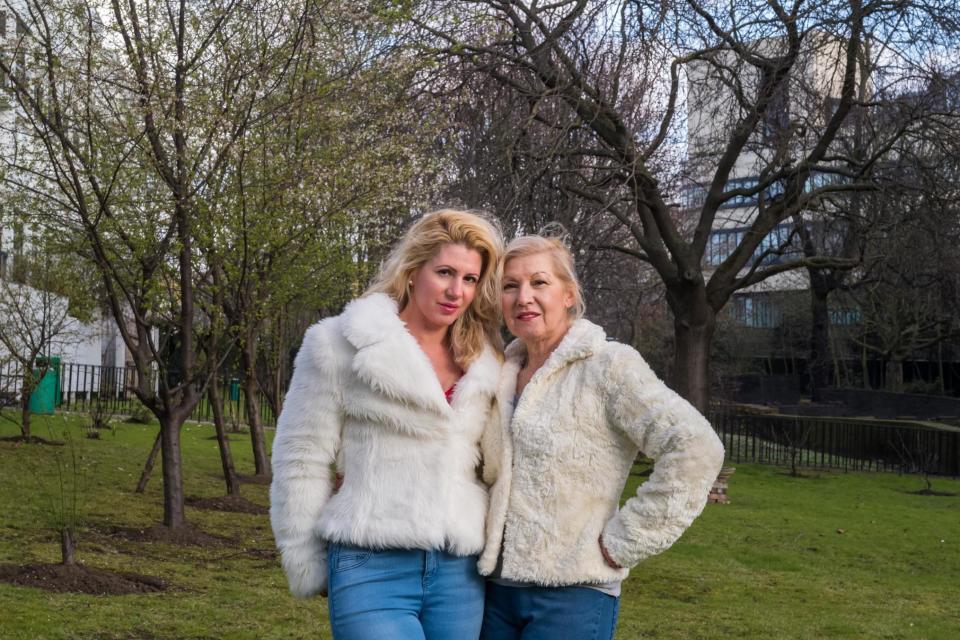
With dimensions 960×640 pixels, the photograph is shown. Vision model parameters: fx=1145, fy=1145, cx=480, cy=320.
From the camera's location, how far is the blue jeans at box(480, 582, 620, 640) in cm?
338

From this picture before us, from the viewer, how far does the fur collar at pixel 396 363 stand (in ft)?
11.7

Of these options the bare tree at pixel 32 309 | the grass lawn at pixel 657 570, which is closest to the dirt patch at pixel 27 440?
the bare tree at pixel 32 309

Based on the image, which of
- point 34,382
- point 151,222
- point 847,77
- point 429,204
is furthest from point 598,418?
point 34,382

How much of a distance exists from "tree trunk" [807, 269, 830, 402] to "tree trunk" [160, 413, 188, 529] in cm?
2442

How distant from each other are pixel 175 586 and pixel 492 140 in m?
6.85

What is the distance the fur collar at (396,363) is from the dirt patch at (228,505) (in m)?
10.7

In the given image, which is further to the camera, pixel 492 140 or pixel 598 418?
pixel 492 140

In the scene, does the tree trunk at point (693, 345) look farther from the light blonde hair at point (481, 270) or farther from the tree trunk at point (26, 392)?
the light blonde hair at point (481, 270)

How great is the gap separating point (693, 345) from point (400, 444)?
15.8 meters

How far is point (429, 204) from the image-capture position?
48.5ft

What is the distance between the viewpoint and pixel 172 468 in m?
11.2

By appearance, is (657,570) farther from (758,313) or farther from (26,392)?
(758,313)

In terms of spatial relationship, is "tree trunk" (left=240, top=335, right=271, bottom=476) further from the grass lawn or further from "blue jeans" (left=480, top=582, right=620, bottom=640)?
"blue jeans" (left=480, top=582, right=620, bottom=640)

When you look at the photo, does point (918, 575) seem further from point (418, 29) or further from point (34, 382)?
point (34, 382)
